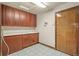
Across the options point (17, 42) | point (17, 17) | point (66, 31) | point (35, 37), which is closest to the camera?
point (66, 31)

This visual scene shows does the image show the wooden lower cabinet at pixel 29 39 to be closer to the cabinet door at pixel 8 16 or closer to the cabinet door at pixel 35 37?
the cabinet door at pixel 35 37

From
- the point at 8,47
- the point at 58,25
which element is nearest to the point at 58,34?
the point at 58,25

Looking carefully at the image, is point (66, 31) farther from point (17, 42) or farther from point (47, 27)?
point (17, 42)

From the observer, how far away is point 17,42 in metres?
3.42

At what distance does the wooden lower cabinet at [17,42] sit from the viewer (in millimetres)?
2901

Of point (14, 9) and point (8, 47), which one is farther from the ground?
point (14, 9)

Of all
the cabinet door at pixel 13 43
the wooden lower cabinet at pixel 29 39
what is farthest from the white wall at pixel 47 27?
the cabinet door at pixel 13 43

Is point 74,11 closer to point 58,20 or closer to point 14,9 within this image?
point 58,20

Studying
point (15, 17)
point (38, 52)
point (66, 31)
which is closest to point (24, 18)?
point (15, 17)

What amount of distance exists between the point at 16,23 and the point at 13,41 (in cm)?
86

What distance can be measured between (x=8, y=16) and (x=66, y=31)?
2.20m

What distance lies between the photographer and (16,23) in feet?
12.2

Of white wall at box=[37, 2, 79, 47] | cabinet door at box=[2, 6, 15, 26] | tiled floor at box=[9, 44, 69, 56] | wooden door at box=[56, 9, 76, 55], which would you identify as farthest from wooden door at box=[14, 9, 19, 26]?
wooden door at box=[56, 9, 76, 55]

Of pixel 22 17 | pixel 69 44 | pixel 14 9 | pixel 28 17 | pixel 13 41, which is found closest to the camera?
pixel 69 44
